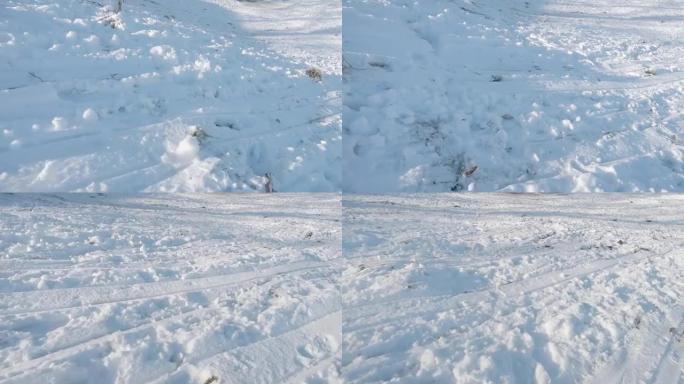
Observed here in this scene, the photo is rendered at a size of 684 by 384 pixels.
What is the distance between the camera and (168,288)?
323 centimetres

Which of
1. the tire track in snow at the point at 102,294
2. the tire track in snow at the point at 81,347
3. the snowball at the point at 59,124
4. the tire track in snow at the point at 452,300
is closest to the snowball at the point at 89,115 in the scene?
the snowball at the point at 59,124

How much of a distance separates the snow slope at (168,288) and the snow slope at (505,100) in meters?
0.88

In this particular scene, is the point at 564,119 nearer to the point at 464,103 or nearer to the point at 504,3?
the point at 464,103

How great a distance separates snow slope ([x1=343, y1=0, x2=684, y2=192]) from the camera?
4.43 meters

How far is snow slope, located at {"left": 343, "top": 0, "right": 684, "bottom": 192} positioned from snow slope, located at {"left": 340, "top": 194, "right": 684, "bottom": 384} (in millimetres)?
226

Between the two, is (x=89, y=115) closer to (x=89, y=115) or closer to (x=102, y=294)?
(x=89, y=115)

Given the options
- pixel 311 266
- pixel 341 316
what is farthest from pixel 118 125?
pixel 341 316

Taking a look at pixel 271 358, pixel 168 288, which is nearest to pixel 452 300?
A: pixel 271 358

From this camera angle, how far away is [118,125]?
14.5 ft

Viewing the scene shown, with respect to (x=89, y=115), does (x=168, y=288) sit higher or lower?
lower

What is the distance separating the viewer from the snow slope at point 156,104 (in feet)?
13.5

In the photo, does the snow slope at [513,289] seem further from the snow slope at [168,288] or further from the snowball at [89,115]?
the snowball at [89,115]

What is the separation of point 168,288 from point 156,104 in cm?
201

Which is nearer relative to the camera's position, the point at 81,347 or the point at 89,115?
the point at 81,347
